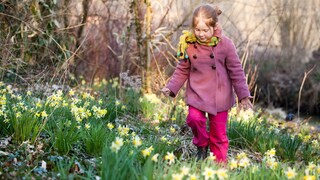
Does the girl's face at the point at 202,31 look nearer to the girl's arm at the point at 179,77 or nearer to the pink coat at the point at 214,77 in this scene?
the pink coat at the point at 214,77

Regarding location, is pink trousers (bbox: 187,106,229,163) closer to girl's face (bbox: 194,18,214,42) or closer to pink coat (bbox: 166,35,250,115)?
pink coat (bbox: 166,35,250,115)

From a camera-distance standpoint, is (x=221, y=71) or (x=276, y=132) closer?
(x=221, y=71)

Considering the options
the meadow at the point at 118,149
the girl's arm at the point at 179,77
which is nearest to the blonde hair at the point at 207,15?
the girl's arm at the point at 179,77

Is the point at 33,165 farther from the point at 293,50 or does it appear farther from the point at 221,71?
the point at 293,50

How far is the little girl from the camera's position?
3771 millimetres

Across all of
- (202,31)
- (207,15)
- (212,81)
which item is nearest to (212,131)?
(212,81)

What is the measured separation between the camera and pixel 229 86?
12.7 ft

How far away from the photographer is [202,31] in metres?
3.66

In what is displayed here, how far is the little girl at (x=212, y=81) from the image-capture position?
3.77 m

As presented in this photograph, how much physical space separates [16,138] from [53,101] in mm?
865

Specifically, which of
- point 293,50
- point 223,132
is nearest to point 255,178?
point 223,132

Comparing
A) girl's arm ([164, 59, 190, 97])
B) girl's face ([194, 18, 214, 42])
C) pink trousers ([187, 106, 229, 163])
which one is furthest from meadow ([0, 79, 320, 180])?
girl's face ([194, 18, 214, 42])

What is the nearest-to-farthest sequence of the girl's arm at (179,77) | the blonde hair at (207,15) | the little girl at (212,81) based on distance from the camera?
the blonde hair at (207,15), the little girl at (212,81), the girl's arm at (179,77)

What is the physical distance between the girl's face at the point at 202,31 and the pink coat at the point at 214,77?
0.12m
